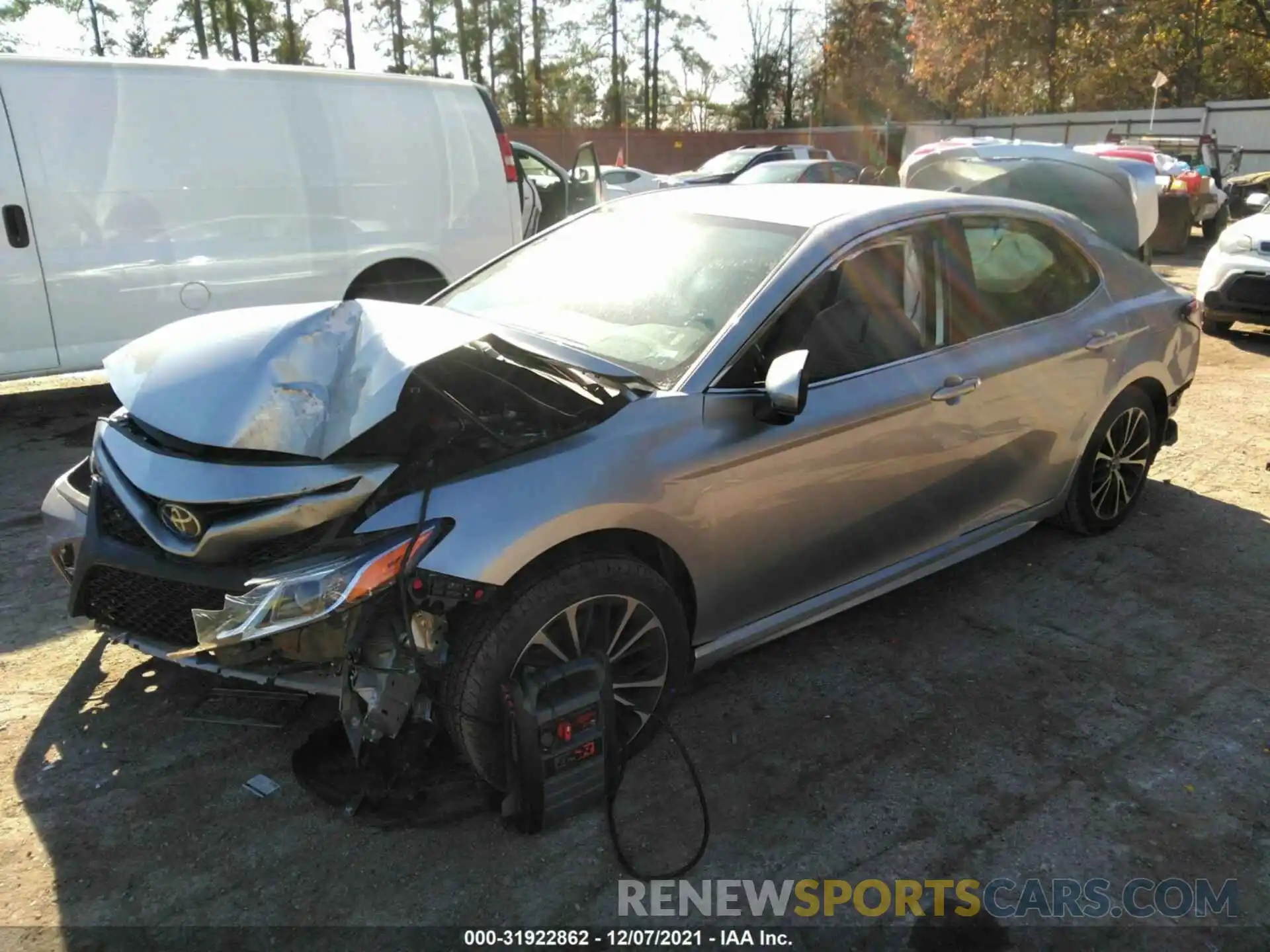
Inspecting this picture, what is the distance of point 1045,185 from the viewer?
6.55 meters

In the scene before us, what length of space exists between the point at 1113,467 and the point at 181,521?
4.12 meters

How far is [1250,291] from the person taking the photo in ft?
28.6

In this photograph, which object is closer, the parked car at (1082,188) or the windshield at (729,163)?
the parked car at (1082,188)

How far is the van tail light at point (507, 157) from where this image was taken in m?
7.28

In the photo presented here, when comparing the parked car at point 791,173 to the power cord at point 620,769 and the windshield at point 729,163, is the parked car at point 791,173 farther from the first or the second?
the power cord at point 620,769

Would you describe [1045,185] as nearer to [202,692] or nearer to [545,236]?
[545,236]

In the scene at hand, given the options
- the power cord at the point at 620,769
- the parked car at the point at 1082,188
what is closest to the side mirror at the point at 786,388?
the power cord at the point at 620,769

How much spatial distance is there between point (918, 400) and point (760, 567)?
91 cm

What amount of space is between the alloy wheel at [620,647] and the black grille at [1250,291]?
8512 millimetres

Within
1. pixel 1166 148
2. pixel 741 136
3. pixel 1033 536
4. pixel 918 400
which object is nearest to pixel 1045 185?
pixel 1033 536

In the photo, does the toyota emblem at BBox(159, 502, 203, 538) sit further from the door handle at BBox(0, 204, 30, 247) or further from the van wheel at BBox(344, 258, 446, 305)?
the van wheel at BBox(344, 258, 446, 305)

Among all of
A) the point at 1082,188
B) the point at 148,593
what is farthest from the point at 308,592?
the point at 1082,188

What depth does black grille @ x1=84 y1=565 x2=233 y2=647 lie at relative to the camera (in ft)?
8.33

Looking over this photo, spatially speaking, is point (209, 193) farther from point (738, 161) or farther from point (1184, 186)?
point (1184, 186)
